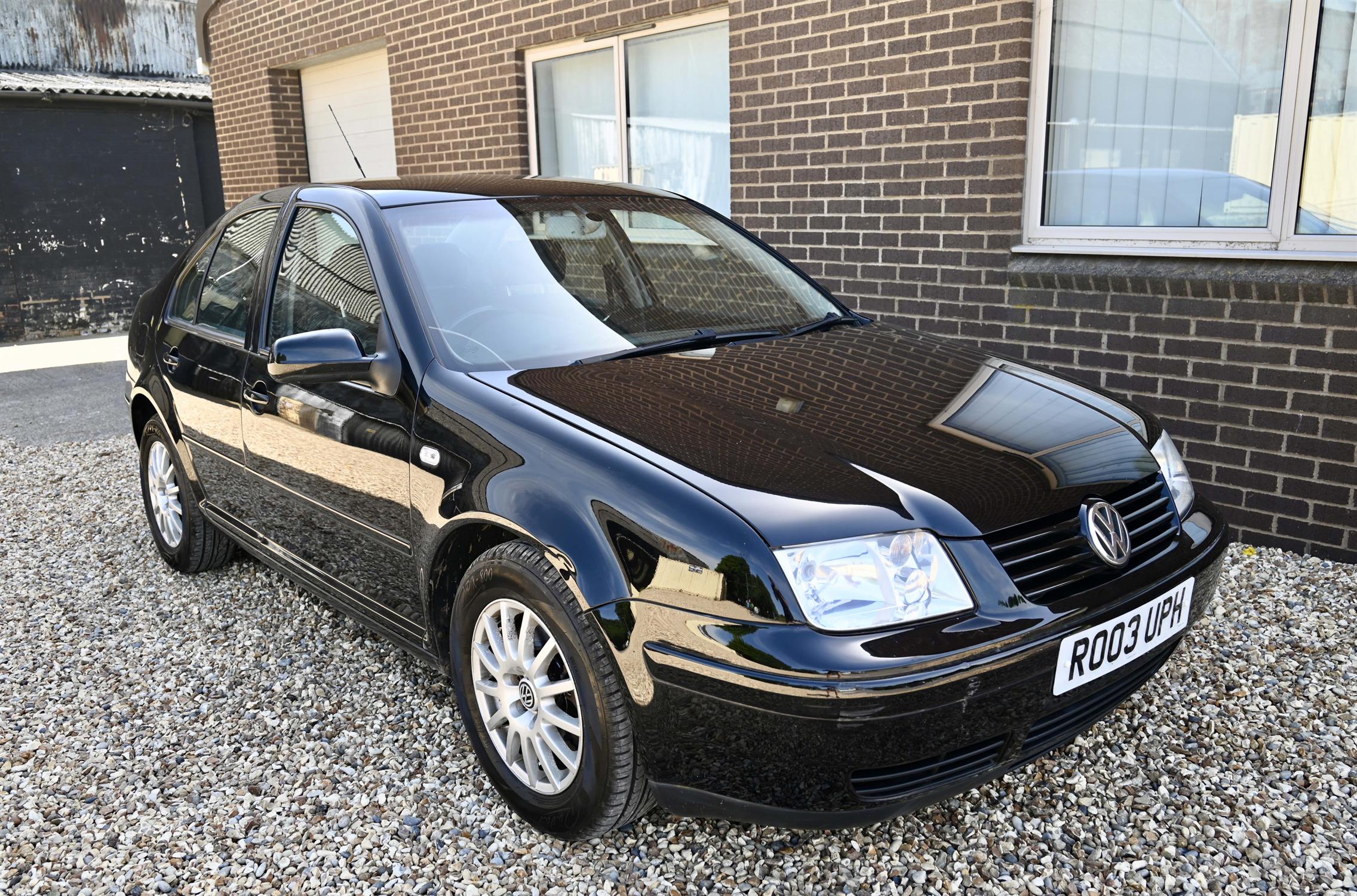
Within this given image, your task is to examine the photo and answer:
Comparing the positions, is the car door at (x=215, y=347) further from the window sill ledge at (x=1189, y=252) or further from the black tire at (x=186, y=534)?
the window sill ledge at (x=1189, y=252)

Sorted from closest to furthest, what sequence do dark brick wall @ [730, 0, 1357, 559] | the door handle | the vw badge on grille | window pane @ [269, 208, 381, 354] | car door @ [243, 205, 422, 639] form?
the vw badge on grille < car door @ [243, 205, 422, 639] < window pane @ [269, 208, 381, 354] < the door handle < dark brick wall @ [730, 0, 1357, 559]

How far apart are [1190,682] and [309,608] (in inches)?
126

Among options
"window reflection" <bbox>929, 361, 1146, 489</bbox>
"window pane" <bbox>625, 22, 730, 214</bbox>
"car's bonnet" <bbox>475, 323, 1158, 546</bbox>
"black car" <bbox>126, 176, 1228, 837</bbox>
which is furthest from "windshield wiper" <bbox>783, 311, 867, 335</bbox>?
"window pane" <bbox>625, 22, 730, 214</bbox>

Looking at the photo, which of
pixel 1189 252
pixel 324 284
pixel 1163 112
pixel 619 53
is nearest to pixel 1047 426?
pixel 324 284

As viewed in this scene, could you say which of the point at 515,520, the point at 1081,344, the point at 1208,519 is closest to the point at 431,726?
the point at 515,520

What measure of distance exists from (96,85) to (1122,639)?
54.6ft

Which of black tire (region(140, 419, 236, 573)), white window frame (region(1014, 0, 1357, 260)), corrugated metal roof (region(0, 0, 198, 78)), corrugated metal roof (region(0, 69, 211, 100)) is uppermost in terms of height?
corrugated metal roof (region(0, 0, 198, 78))

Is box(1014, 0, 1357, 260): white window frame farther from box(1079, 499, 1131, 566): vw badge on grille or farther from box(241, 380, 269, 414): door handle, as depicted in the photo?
box(241, 380, 269, 414): door handle

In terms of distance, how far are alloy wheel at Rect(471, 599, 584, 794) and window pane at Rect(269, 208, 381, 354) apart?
904 mm

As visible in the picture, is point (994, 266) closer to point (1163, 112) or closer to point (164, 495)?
point (1163, 112)

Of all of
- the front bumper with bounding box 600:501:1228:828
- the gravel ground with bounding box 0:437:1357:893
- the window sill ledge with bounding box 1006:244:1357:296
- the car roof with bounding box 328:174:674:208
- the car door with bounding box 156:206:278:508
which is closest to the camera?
the front bumper with bounding box 600:501:1228:828

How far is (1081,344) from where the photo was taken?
4.91 m

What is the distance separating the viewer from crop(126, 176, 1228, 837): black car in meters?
2.08

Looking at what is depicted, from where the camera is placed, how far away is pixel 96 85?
14.9 meters
